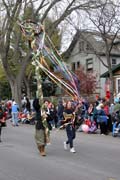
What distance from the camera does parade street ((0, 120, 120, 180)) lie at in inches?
393

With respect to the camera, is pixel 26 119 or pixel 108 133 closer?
pixel 108 133

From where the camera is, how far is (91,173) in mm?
10227

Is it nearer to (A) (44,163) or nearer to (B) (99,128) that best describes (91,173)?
(A) (44,163)

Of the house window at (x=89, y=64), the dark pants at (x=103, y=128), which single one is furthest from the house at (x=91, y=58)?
the dark pants at (x=103, y=128)

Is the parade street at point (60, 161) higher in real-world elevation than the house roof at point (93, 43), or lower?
lower

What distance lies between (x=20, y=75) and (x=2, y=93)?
2187 centimetres

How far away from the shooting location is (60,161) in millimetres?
12008

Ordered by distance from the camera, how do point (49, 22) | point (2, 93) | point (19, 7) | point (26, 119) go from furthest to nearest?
point (2, 93), point (49, 22), point (19, 7), point (26, 119)

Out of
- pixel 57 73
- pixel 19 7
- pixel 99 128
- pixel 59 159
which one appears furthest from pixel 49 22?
pixel 59 159

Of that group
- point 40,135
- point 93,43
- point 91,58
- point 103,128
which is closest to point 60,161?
point 40,135

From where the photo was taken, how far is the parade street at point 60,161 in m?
9.99

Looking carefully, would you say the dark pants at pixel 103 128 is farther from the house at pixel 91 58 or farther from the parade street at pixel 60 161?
the house at pixel 91 58

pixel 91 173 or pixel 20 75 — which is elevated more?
pixel 20 75

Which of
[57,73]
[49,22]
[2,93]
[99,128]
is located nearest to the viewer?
[57,73]
